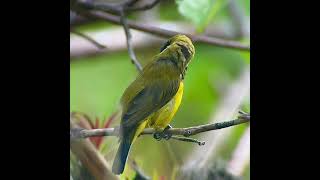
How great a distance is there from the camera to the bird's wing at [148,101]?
1.18 meters

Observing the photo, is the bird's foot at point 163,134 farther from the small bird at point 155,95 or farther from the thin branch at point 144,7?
the thin branch at point 144,7

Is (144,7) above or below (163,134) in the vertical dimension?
above

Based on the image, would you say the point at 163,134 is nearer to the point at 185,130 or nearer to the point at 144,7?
the point at 185,130

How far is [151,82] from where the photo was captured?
3.95 feet

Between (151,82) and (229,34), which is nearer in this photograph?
(151,82)

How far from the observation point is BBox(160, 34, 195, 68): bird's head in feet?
3.99

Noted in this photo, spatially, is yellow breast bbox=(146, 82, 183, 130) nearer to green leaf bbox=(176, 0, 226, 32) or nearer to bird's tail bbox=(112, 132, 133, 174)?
bird's tail bbox=(112, 132, 133, 174)

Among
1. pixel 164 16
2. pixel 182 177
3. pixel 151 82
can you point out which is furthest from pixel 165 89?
pixel 164 16

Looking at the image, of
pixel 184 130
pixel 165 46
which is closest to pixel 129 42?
pixel 165 46

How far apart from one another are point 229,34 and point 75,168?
412 millimetres

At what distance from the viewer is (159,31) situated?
1328mm

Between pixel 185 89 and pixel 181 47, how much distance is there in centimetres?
7

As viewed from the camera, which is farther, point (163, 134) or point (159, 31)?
point (159, 31)

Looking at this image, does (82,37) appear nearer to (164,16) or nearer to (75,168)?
(164,16)
